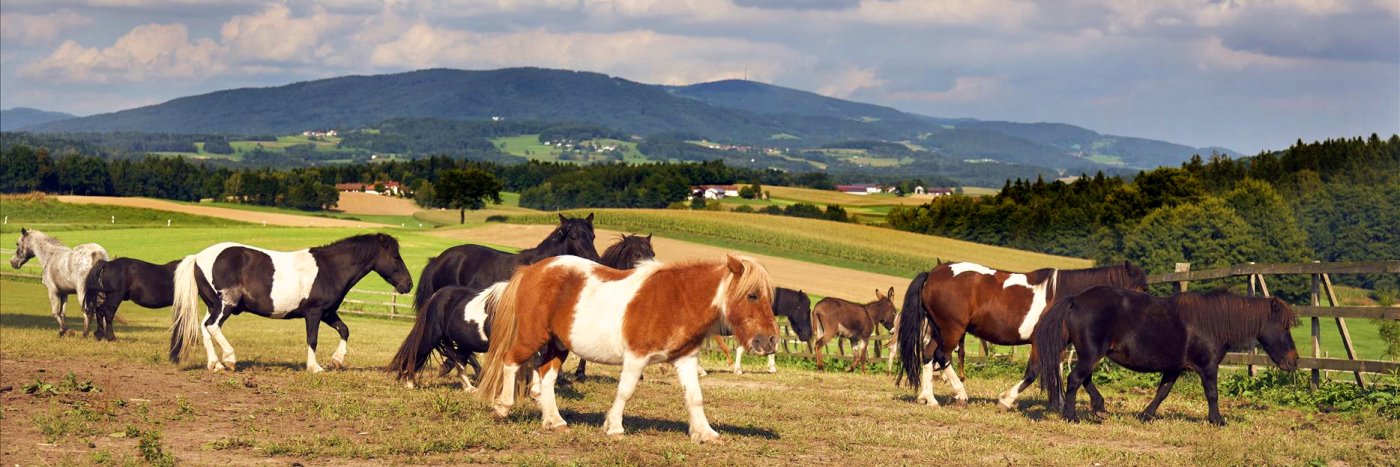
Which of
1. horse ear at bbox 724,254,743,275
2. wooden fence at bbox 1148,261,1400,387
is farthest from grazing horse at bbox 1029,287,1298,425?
horse ear at bbox 724,254,743,275

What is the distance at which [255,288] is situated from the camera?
1666 cm

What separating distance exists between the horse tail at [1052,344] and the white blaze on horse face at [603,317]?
4.78 meters

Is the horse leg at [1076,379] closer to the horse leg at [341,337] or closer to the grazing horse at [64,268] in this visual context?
the horse leg at [341,337]

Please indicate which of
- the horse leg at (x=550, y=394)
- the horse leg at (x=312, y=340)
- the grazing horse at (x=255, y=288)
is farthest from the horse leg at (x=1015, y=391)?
the horse leg at (x=312, y=340)

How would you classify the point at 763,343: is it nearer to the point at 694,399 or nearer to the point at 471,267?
the point at 694,399

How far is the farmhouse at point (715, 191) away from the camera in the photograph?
143 m

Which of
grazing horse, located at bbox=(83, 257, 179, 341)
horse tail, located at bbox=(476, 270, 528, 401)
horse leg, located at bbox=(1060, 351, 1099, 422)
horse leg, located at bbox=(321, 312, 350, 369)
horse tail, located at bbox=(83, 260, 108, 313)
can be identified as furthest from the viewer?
horse tail, located at bbox=(83, 260, 108, 313)

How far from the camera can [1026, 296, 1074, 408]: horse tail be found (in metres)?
13.1

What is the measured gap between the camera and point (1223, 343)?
1323 centimetres

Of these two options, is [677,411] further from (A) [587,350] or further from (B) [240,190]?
(B) [240,190]

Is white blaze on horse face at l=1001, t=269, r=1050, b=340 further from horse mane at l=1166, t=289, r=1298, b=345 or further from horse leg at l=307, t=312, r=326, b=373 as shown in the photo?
horse leg at l=307, t=312, r=326, b=373

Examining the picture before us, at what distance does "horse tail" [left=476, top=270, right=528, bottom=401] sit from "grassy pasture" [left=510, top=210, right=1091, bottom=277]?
205ft

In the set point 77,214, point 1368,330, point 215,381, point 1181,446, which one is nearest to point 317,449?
point 215,381

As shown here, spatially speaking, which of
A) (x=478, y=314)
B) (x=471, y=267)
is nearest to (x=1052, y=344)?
(x=478, y=314)
